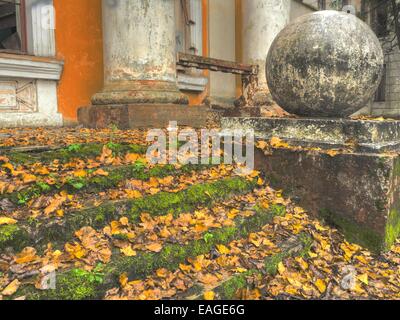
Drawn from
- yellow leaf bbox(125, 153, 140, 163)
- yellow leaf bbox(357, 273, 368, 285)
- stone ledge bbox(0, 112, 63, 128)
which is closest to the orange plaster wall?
stone ledge bbox(0, 112, 63, 128)

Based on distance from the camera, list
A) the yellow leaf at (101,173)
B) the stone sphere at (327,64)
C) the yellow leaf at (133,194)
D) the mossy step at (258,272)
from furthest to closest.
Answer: the stone sphere at (327,64) < the yellow leaf at (101,173) < the yellow leaf at (133,194) < the mossy step at (258,272)

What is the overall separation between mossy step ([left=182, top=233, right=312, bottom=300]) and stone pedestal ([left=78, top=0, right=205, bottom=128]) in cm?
296

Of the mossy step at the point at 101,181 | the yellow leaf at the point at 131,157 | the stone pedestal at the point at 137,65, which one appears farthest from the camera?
the stone pedestal at the point at 137,65

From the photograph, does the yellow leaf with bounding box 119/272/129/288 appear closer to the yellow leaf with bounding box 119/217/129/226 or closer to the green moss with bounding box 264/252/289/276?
the yellow leaf with bounding box 119/217/129/226

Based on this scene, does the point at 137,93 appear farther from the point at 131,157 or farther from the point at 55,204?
the point at 55,204

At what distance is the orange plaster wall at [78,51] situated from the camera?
6067 millimetres

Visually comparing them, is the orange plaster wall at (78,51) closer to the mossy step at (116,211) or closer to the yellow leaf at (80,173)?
the yellow leaf at (80,173)

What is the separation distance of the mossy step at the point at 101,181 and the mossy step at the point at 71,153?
374 mm

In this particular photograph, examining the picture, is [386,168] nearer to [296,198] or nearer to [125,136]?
[296,198]

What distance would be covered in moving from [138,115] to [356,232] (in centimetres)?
326

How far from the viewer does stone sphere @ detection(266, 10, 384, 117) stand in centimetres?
374

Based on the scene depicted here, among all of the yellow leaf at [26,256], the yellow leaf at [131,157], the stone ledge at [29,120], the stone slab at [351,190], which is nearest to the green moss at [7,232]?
the yellow leaf at [26,256]

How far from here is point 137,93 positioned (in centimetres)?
534

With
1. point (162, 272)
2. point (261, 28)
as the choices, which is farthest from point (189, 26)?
point (162, 272)
